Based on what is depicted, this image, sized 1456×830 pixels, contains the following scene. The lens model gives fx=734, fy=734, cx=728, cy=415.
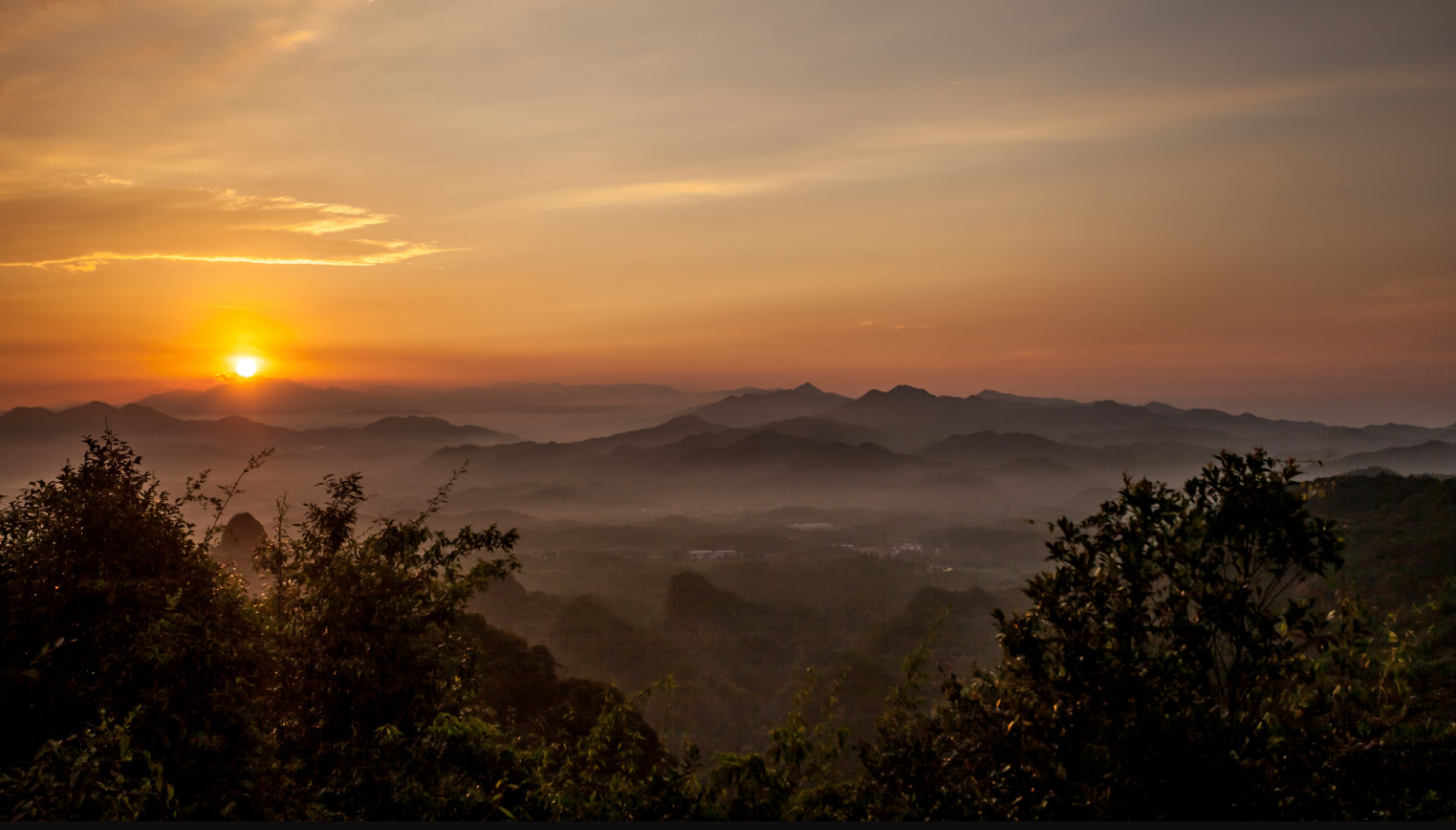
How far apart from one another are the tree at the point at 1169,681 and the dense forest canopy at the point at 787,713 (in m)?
0.04

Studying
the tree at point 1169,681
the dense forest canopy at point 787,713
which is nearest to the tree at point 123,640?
the dense forest canopy at point 787,713

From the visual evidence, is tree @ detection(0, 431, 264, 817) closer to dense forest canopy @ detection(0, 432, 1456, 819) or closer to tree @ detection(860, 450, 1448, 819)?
dense forest canopy @ detection(0, 432, 1456, 819)

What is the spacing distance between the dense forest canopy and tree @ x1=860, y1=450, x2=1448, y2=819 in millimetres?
36

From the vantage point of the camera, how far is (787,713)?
41.6 ft

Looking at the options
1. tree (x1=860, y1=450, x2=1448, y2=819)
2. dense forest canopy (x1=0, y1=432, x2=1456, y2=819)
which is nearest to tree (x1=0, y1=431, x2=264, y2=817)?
dense forest canopy (x1=0, y1=432, x2=1456, y2=819)

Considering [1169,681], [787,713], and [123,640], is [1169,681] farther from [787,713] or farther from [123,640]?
[123,640]

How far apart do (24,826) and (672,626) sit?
132 meters

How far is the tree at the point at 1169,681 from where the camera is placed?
8766 millimetres

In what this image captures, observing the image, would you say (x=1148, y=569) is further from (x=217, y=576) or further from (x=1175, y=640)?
(x=217, y=576)

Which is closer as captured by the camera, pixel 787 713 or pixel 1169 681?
pixel 1169 681

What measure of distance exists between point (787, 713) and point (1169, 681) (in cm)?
595

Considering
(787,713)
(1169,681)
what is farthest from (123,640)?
(1169,681)

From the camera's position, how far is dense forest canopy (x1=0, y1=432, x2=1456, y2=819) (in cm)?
888

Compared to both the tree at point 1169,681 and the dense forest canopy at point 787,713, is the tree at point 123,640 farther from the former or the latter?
the tree at point 1169,681
